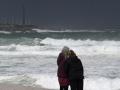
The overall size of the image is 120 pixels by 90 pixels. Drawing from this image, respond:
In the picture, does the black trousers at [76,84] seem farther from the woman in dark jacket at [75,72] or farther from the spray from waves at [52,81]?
the spray from waves at [52,81]

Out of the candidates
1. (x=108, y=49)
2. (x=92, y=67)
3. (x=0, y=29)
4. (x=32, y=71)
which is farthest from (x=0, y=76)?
(x=0, y=29)

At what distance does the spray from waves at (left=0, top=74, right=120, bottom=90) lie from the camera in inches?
606

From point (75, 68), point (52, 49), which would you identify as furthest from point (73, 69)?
point (52, 49)

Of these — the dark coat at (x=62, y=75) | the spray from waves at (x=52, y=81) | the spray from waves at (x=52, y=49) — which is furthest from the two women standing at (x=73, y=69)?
the spray from waves at (x=52, y=49)

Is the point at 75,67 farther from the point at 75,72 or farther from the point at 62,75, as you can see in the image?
the point at 62,75

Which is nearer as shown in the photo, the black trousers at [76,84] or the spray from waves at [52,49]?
the black trousers at [76,84]

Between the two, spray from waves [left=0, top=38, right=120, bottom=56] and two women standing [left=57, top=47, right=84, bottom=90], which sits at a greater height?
two women standing [left=57, top=47, right=84, bottom=90]

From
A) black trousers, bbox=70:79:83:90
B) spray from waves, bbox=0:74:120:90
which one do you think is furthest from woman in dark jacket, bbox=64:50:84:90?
spray from waves, bbox=0:74:120:90

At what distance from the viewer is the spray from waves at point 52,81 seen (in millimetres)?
15383

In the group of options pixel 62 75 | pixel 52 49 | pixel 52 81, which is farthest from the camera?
pixel 52 49

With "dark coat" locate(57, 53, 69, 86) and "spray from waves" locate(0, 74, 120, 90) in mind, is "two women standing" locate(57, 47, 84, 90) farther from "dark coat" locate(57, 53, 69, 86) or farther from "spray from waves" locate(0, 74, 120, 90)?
"spray from waves" locate(0, 74, 120, 90)

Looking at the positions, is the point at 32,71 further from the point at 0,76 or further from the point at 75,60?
the point at 75,60

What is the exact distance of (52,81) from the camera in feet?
52.9

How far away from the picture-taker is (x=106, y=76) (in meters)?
18.0
